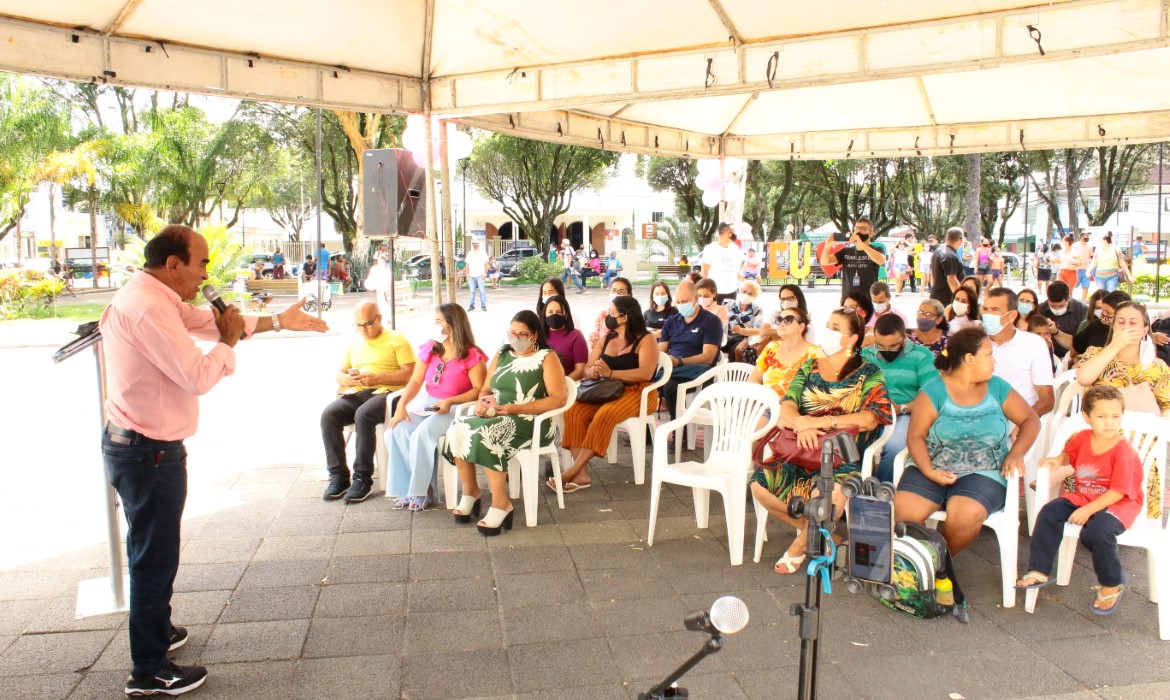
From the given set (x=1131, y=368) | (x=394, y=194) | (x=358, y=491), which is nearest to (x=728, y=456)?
(x=1131, y=368)

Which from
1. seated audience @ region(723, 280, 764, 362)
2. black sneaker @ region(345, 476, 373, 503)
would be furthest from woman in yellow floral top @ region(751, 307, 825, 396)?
black sneaker @ region(345, 476, 373, 503)

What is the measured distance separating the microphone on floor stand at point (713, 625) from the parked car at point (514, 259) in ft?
102

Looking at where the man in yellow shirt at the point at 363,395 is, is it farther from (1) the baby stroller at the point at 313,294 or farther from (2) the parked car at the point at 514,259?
(2) the parked car at the point at 514,259

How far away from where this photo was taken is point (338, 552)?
15.5 ft

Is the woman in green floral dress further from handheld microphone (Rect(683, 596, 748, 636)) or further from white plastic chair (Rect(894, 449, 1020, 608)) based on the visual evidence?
handheld microphone (Rect(683, 596, 748, 636))

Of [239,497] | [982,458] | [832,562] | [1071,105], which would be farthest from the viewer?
[1071,105]

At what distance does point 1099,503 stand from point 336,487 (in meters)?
4.30

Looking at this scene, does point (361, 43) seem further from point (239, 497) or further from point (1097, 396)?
point (1097, 396)

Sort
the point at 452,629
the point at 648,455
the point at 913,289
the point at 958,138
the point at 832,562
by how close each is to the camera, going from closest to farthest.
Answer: the point at 832,562
the point at 452,629
the point at 648,455
the point at 958,138
the point at 913,289

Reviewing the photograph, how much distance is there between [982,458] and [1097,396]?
0.55 metres

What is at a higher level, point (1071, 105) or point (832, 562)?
point (1071, 105)

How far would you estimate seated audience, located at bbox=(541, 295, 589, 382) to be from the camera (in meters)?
6.41

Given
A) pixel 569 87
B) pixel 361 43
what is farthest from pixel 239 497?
pixel 569 87

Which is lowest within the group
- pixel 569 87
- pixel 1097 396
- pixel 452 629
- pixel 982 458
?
pixel 452 629
